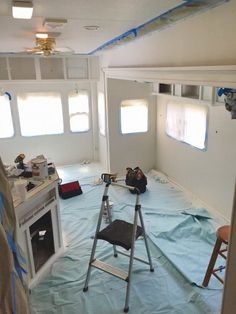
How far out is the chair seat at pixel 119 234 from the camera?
2295 mm

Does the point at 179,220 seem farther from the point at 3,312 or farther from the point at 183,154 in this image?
the point at 3,312

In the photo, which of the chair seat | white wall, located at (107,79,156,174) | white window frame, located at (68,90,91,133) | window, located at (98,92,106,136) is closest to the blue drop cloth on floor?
the chair seat

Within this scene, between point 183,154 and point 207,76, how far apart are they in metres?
2.83

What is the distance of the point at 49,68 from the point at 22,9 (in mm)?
3626

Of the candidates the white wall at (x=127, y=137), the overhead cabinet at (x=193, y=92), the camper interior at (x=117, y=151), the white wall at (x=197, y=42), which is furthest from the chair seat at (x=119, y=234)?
the white wall at (x=127, y=137)

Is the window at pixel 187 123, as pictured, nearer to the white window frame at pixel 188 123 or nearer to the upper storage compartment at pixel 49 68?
the white window frame at pixel 188 123

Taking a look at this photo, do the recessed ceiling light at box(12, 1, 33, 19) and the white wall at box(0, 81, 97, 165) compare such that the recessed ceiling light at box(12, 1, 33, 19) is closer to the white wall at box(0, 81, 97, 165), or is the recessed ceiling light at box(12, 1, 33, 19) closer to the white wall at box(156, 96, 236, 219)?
the white wall at box(156, 96, 236, 219)

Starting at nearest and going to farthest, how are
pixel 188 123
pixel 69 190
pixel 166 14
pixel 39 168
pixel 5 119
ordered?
pixel 166 14, pixel 39 168, pixel 188 123, pixel 69 190, pixel 5 119

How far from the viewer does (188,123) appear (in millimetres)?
4094

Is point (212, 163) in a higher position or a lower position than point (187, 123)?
lower

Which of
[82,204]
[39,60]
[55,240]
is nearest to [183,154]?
[82,204]

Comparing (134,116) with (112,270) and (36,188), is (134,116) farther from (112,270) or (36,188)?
(112,270)

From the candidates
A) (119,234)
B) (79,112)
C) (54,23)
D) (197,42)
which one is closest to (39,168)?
(119,234)

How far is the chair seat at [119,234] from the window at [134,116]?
2.65 meters
